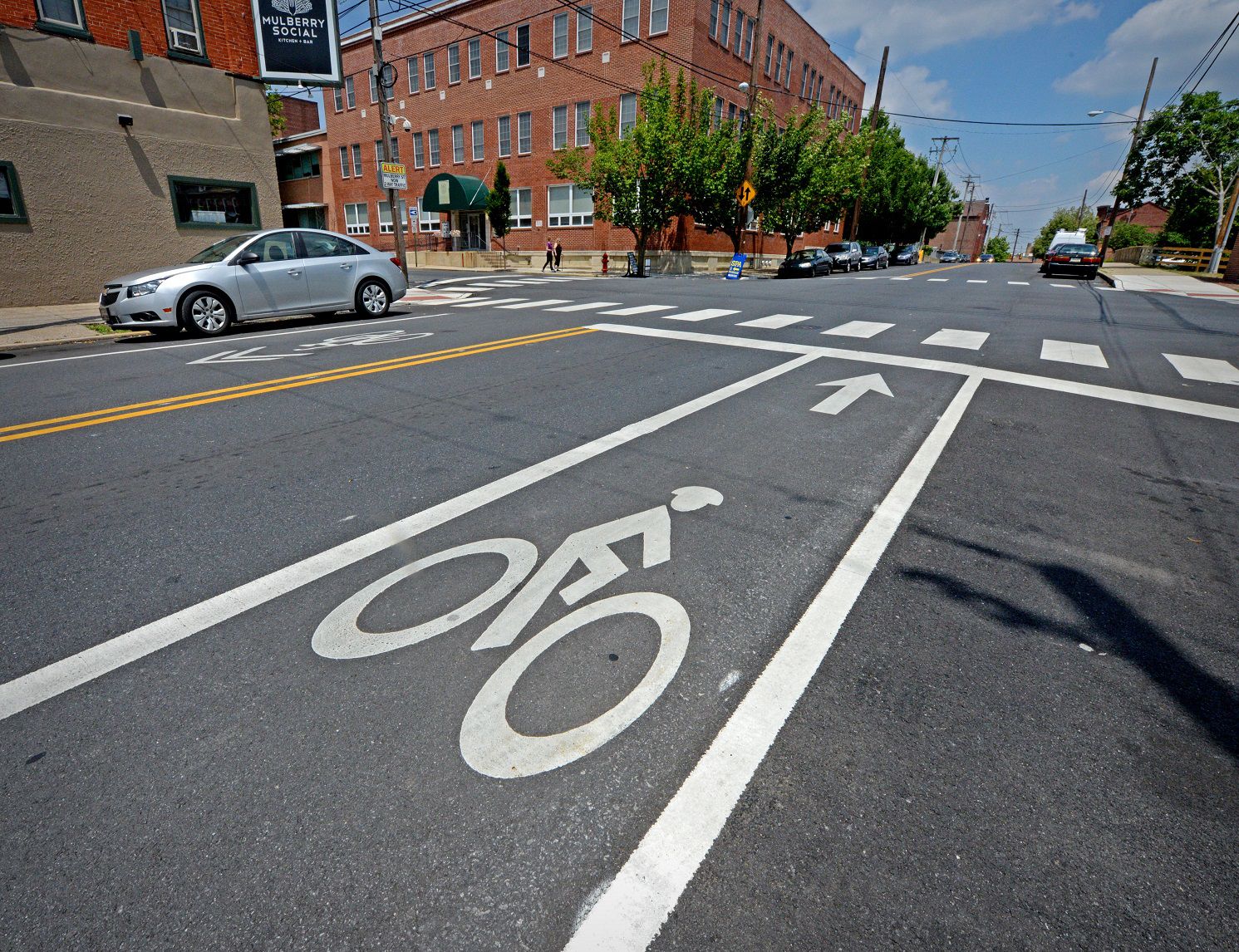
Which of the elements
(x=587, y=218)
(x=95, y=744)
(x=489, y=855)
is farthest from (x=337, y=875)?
(x=587, y=218)

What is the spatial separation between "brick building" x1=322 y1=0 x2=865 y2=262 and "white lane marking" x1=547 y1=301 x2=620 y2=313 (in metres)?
22.2

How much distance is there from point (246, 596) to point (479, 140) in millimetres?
44646

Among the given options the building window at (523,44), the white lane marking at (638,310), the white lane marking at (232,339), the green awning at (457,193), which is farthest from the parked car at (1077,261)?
the white lane marking at (232,339)

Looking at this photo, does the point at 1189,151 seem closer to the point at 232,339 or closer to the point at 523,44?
the point at 523,44

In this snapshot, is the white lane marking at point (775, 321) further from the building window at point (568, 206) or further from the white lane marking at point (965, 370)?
the building window at point (568, 206)

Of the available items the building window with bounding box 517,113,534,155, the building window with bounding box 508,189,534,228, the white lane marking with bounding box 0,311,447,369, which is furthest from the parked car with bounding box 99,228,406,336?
the building window with bounding box 517,113,534,155

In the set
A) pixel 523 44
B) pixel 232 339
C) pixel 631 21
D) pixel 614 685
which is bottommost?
pixel 232 339

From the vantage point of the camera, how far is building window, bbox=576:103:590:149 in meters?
36.0

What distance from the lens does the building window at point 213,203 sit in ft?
54.0

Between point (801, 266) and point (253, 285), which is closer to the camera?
point (253, 285)

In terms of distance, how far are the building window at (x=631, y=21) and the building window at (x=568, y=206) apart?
304 inches

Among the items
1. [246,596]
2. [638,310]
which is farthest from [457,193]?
[246,596]

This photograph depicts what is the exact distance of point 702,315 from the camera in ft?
42.2

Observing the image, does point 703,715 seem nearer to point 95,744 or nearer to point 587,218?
point 95,744
